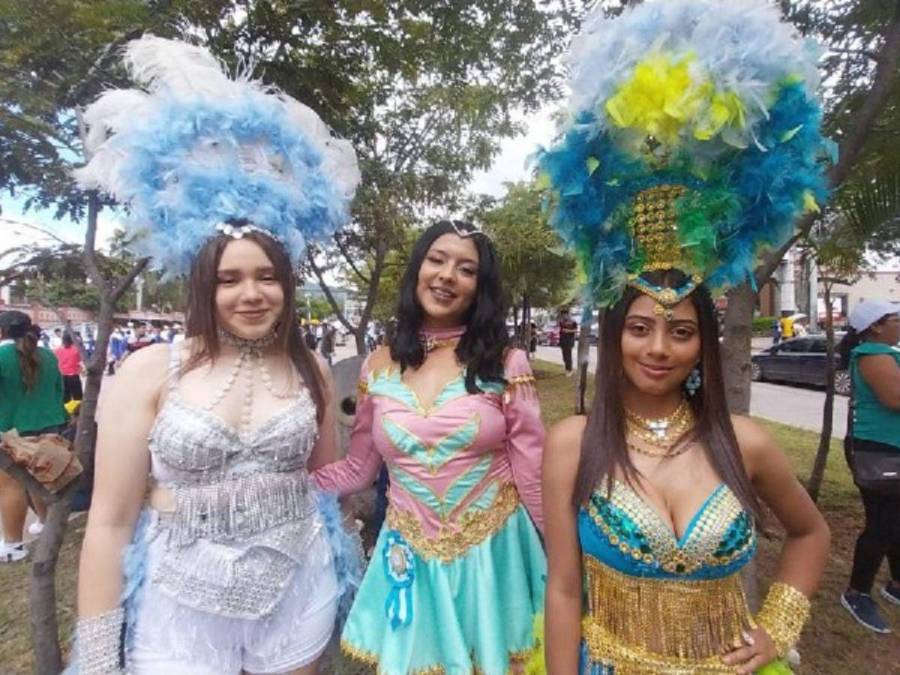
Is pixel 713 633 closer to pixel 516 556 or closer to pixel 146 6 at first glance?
pixel 516 556

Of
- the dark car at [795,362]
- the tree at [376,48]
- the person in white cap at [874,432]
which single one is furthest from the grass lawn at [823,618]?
the dark car at [795,362]

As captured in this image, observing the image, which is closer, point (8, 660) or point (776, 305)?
point (8, 660)

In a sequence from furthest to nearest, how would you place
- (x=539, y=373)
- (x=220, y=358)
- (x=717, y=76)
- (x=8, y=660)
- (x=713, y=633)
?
(x=539, y=373) < (x=8, y=660) < (x=220, y=358) < (x=713, y=633) < (x=717, y=76)

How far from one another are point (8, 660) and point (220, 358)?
9.17 ft

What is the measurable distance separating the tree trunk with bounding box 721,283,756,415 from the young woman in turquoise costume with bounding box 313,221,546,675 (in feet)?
3.84

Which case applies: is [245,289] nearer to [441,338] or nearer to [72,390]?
[441,338]

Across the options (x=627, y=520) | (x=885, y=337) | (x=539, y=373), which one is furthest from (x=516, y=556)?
(x=539, y=373)

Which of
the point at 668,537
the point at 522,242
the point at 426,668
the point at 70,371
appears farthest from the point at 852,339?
the point at 522,242

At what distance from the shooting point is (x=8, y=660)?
134 inches

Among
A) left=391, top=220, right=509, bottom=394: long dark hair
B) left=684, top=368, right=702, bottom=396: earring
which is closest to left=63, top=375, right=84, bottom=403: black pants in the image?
left=391, top=220, right=509, bottom=394: long dark hair

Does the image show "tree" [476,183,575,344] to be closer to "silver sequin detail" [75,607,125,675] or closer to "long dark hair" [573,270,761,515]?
"long dark hair" [573,270,761,515]

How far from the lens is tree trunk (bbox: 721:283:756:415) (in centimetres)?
287

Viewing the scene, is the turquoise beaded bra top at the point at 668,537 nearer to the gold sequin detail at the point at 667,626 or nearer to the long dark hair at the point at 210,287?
the gold sequin detail at the point at 667,626

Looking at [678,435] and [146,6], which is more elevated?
[146,6]
